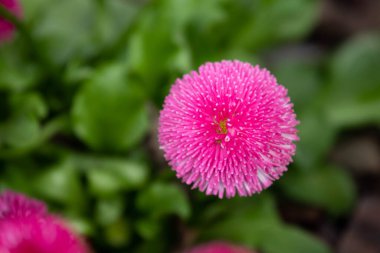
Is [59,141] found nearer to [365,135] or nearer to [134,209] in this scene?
[134,209]

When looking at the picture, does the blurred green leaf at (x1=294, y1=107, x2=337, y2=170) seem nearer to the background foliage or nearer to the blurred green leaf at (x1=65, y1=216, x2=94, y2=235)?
the background foliage

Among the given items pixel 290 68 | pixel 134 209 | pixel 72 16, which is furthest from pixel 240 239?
pixel 72 16

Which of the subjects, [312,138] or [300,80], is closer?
[312,138]

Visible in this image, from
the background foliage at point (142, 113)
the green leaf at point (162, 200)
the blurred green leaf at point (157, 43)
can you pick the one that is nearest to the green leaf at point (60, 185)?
the background foliage at point (142, 113)

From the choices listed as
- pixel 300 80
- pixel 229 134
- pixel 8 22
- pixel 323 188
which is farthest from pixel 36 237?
pixel 300 80

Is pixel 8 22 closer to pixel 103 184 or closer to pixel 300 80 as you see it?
pixel 103 184

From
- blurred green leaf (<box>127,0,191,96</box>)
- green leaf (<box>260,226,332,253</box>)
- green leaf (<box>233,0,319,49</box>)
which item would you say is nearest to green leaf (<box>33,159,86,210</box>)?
blurred green leaf (<box>127,0,191,96</box>)
